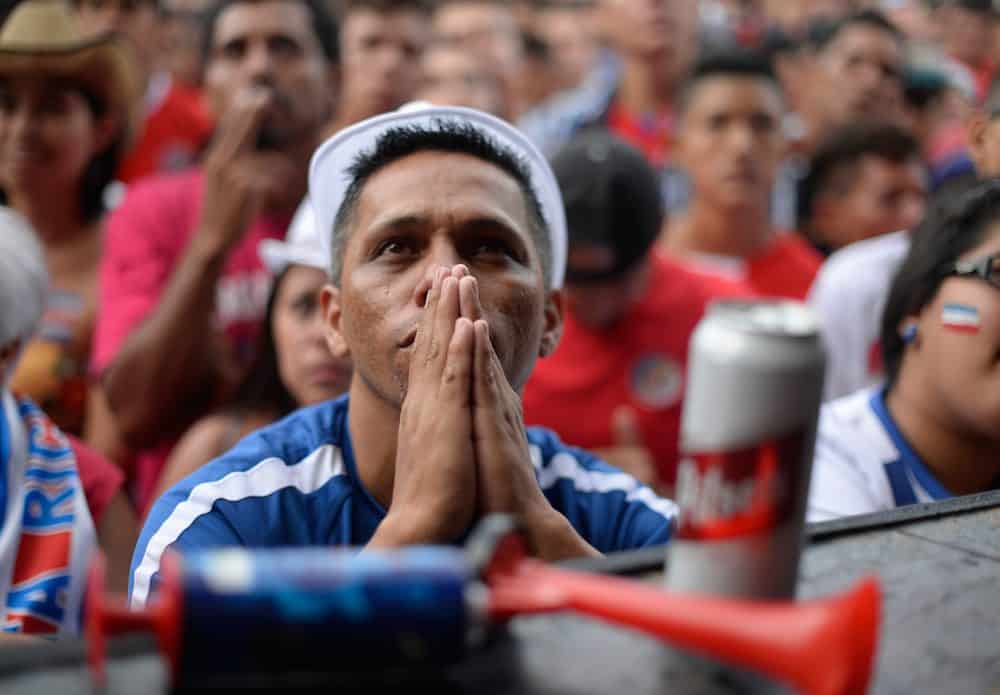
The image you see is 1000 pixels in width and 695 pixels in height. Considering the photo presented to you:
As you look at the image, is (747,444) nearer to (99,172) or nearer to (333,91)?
(99,172)

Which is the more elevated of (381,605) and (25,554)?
(381,605)

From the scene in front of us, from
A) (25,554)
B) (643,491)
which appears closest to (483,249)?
(643,491)

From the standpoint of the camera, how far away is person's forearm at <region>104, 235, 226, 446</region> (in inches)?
120

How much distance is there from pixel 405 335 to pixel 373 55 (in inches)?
130

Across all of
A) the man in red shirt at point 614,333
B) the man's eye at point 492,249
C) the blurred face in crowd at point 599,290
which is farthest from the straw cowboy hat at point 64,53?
the man's eye at point 492,249

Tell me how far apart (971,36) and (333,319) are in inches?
263

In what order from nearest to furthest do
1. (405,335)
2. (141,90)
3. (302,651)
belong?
(302,651)
(405,335)
(141,90)

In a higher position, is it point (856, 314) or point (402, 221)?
point (402, 221)

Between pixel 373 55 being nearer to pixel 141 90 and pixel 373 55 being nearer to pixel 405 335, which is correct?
pixel 141 90

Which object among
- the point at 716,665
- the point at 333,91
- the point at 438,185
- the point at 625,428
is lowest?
the point at 625,428

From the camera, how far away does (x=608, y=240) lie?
316 centimetres

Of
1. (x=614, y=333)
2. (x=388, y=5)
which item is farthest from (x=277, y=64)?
(x=614, y=333)

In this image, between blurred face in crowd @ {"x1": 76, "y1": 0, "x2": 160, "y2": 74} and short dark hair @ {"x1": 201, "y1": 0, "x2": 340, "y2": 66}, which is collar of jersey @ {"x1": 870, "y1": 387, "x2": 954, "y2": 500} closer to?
short dark hair @ {"x1": 201, "y1": 0, "x2": 340, "y2": 66}

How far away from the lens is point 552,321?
205cm
